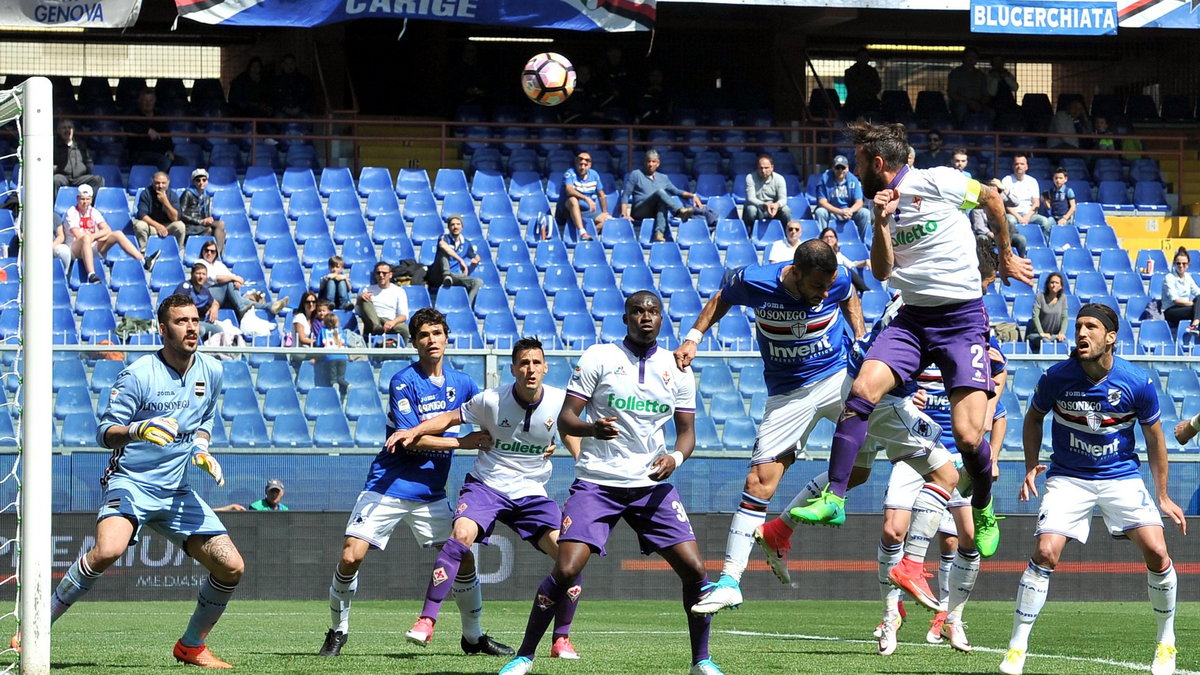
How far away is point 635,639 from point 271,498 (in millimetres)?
5529

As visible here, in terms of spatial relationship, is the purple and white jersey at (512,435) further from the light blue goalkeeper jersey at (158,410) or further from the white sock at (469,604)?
the light blue goalkeeper jersey at (158,410)

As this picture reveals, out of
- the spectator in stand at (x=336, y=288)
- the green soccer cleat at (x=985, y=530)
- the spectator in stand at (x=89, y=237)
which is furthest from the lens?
the spectator in stand at (x=89, y=237)

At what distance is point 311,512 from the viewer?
1620 cm

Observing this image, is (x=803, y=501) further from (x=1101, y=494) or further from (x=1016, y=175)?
(x=1016, y=175)

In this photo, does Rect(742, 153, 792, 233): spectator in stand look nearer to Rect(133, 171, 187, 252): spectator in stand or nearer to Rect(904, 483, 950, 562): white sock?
Rect(133, 171, 187, 252): spectator in stand

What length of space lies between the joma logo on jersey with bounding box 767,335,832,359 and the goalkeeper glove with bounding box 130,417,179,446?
3690 mm

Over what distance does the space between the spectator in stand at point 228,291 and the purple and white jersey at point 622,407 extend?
36.2 feet

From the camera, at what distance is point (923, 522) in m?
11.6

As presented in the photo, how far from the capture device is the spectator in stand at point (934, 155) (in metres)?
23.4

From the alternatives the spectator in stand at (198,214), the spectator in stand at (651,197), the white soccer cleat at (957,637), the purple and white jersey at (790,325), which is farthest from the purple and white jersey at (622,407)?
the spectator in stand at (651,197)

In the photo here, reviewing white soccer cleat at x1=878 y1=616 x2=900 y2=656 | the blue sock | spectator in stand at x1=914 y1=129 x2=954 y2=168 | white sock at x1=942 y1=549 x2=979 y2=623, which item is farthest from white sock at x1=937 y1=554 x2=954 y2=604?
spectator in stand at x1=914 y1=129 x2=954 y2=168

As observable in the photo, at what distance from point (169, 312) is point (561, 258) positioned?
12820 millimetres

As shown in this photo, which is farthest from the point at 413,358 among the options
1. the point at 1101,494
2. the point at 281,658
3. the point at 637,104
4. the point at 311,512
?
the point at 637,104

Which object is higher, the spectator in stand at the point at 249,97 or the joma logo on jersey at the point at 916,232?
the spectator in stand at the point at 249,97
